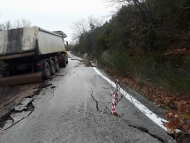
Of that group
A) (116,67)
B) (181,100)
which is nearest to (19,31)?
(116,67)

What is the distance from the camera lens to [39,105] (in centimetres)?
630

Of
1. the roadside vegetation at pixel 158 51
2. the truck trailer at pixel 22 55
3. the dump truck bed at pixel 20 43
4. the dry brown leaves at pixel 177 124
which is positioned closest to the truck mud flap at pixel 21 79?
the truck trailer at pixel 22 55

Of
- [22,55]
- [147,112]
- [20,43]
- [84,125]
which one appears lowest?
[84,125]

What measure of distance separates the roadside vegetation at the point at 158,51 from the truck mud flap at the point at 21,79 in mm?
4213

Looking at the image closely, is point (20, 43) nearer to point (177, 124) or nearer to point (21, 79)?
point (21, 79)

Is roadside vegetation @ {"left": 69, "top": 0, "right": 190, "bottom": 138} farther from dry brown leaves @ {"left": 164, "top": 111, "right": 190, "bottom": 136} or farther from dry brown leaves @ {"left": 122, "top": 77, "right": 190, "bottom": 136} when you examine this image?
dry brown leaves @ {"left": 164, "top": 111, "right": 190, "bottom": 136}

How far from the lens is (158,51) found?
1159 cm

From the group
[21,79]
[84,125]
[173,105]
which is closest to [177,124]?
[84,125]

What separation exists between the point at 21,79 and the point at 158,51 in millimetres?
7284

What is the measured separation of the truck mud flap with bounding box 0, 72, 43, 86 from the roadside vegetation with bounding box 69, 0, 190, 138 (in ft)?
13.8

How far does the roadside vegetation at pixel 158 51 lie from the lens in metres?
6.78

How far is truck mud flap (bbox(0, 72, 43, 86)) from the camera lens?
10.7 metres

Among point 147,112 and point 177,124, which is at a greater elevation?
point 177,124

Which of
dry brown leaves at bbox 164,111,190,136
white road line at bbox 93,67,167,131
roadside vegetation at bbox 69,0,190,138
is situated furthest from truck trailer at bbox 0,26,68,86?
dry brown leaves at bbox 164,111,190,136
